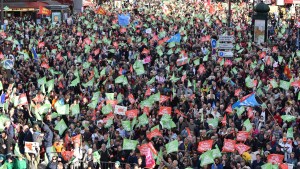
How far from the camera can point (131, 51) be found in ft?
113

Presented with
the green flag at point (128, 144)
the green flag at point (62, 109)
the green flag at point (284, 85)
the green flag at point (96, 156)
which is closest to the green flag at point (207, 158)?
the green flag at point (128, 144)

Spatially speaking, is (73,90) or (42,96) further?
(73,90)

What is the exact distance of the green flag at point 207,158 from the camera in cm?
1900

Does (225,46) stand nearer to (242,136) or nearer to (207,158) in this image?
(242,136)

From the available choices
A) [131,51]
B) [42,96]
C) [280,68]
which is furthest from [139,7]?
[42,96]

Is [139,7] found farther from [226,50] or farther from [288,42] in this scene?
[226,50]

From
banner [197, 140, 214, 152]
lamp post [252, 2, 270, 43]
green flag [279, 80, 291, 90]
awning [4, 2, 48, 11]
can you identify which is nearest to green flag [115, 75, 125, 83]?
green flag [279, 80, 291, 90]

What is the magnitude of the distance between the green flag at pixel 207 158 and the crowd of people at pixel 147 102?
0.03 m

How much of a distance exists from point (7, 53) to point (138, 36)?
8246 millimetres

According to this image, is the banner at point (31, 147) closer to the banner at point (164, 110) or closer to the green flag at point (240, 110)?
the banner at point (164, 110)

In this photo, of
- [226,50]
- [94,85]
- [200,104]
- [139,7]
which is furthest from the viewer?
[139,7]

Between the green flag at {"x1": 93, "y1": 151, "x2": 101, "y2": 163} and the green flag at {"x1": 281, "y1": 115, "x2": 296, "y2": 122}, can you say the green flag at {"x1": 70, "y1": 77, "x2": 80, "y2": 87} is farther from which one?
the green flag at {"x1": 93, "y1": 151, "x2": 101, "y2": 163}

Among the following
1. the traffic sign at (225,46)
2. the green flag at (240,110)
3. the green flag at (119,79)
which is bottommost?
the green flag at (240,110)

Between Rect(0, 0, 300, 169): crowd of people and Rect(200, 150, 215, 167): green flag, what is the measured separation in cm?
3
